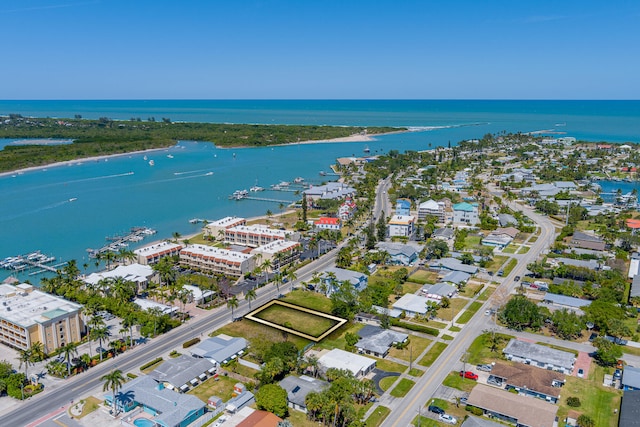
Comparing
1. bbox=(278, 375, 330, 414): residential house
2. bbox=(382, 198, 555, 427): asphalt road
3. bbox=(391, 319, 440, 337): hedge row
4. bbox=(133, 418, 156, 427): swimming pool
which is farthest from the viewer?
bbox=(391, 319, 440, 337): hedge row

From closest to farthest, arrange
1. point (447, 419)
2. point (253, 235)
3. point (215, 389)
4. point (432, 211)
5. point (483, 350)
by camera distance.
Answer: point (447, 419)
point (215, 389)
point (483, 350)
point (253, 235)
point (432, 211)

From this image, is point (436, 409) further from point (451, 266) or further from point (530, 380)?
point (451, 266)

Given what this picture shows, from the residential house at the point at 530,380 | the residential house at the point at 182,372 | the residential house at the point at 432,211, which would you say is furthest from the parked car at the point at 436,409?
the residential house at the point at 432,211

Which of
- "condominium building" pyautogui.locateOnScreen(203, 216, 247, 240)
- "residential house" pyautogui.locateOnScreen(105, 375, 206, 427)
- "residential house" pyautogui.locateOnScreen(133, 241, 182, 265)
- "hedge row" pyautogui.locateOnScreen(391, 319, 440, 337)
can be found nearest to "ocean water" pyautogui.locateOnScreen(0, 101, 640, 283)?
"condominium building" pyautogui.locateOnScreen(203, 216, 247, 240)

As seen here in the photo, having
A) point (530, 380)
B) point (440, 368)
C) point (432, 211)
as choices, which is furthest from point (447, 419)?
point (432, 211)

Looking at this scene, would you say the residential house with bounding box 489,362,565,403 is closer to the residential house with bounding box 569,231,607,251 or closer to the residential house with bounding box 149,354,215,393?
the residential house with bounding box 149,354,215,393

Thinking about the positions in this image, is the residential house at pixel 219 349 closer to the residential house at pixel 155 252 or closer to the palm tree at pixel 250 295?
the palm tree at pixel 250 295
